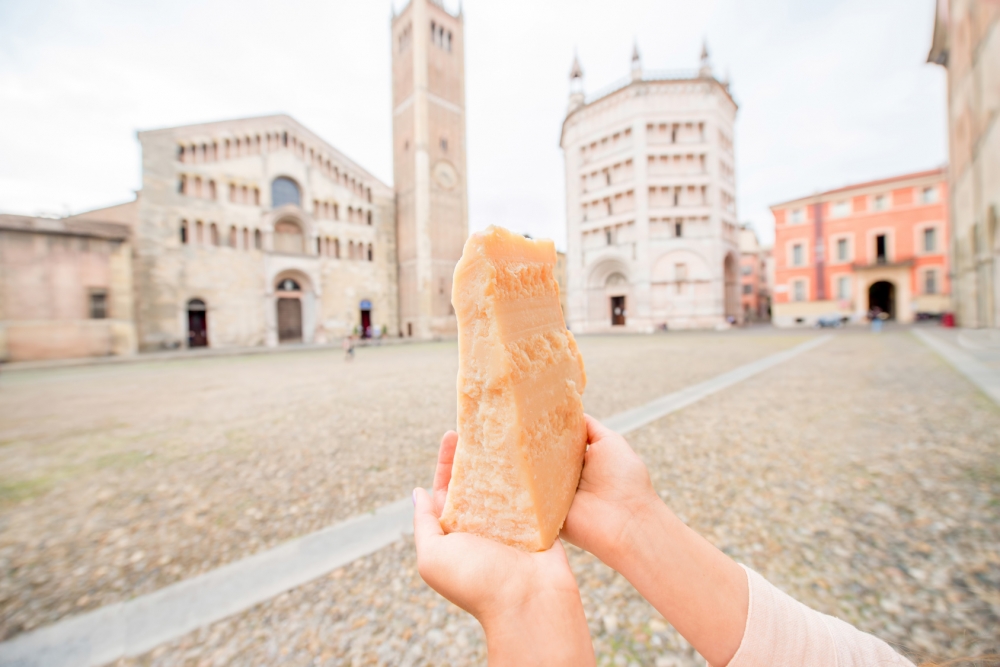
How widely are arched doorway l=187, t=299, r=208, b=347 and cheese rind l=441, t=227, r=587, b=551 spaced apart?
93.6 feet

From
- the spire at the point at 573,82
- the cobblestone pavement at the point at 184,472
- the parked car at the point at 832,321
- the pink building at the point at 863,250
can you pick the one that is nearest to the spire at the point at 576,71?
the spire at the point at 573,82

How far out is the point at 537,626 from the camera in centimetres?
98

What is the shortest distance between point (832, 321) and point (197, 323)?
146 ft

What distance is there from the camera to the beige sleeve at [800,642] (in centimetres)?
104

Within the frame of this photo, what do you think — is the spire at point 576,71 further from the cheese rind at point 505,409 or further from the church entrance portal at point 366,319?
the cheese rind at point 505,409

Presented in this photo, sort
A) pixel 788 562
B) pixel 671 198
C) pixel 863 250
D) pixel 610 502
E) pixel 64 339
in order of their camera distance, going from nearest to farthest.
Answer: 1. pixel 610 502
2. pixel 788 562
3. pixel 64 339
4. pixel 863 250
5. pixel 671 198

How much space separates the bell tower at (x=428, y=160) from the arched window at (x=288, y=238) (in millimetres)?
7591

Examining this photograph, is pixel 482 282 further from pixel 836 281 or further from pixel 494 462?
pixel 836 281

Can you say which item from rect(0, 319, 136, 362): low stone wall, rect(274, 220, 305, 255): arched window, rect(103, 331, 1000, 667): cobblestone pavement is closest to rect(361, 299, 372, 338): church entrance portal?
rect(274, 220, 305, 255): arched window

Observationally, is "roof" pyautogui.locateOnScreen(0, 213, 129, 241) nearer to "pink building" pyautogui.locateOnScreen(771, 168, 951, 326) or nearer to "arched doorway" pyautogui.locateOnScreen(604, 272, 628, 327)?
"arched doorway" pyautogui.locateOnScreen(604, 272, 628, 327)

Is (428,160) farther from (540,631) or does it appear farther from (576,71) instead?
(540,631)

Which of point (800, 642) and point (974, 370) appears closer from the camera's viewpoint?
point (800, 642)

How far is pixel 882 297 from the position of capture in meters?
36.9

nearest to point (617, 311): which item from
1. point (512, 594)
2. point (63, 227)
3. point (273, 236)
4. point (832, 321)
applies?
point (832, 321)
